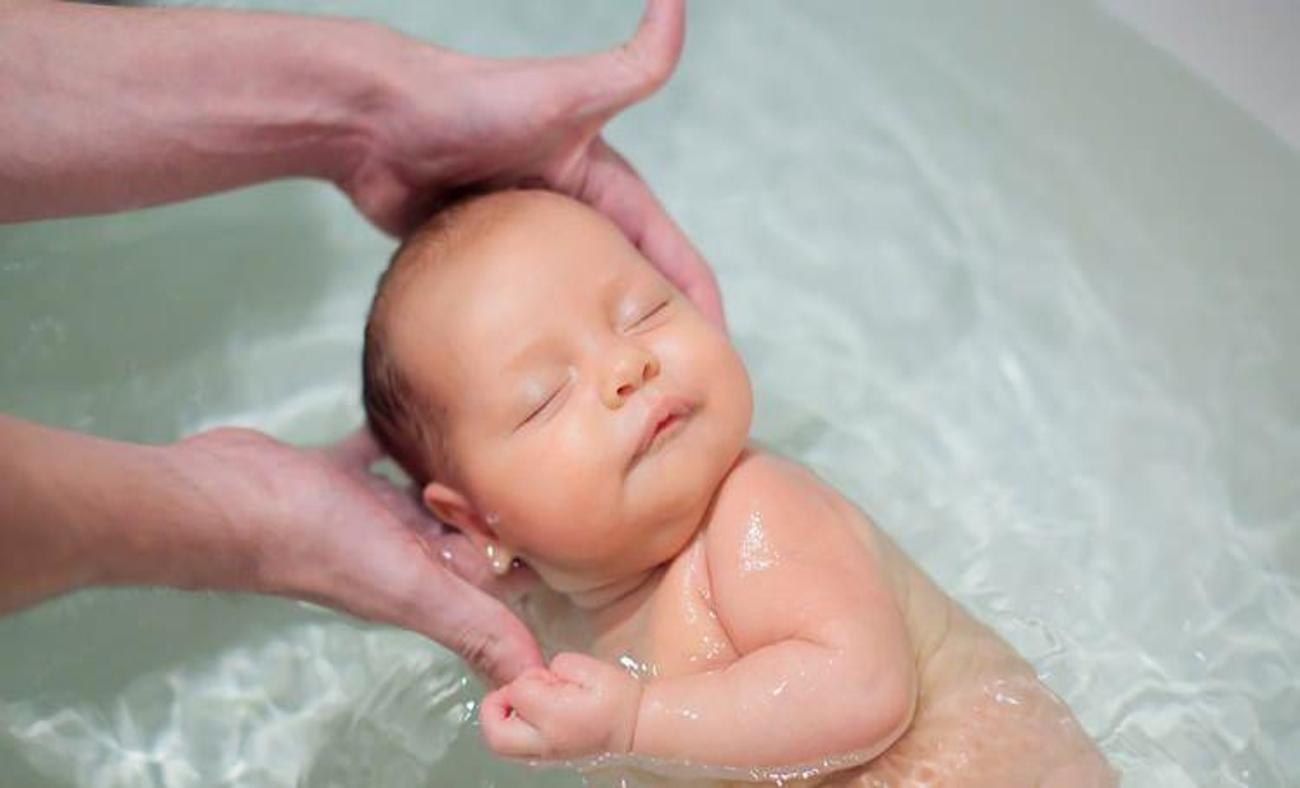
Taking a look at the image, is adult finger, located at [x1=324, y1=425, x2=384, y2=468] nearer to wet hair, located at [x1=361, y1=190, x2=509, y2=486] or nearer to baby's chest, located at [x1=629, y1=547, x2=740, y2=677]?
wet hair, located at [x1=361, y1=190, x2=509, y2=486]

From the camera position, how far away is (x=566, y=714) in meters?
1.13

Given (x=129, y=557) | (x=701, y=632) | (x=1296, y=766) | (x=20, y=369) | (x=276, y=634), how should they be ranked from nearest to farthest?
(x=129, y=557) → (x=701, y=632) → (x=1296, y=766) → (x=276, y=634) → (x=20, y=369)

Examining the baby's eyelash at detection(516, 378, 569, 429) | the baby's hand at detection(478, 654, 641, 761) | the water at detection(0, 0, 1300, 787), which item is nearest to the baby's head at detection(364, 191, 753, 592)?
the baby's eyelash at detection(516, 378, 569, 429)

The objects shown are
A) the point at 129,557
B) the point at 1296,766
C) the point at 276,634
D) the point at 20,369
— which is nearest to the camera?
the point at 129,557

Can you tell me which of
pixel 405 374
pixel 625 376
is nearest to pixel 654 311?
pixel 625 376

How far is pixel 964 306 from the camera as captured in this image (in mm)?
1788

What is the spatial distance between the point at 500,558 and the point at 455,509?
0.05m

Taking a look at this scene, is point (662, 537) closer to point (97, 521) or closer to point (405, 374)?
point (405, 374)

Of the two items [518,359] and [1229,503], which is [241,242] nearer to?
[518,359]

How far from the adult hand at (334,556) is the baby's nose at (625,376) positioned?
207 millimetres

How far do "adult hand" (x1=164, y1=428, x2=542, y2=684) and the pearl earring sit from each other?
3 centimetres

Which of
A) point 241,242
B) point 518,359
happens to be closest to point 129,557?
point 518,359

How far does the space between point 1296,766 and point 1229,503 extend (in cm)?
29

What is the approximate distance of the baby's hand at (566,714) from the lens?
1.14m
